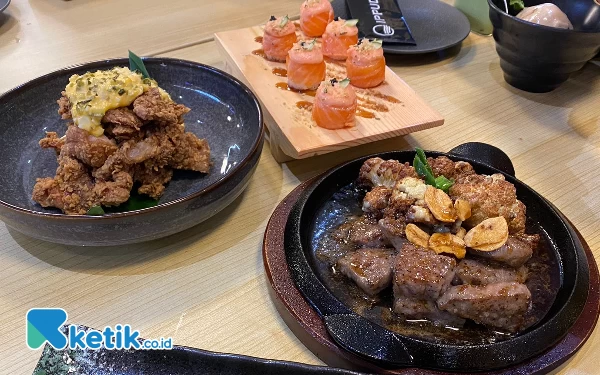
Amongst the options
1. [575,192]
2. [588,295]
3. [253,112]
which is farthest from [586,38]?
[253,112]

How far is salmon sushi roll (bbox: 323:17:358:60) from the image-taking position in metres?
2.21

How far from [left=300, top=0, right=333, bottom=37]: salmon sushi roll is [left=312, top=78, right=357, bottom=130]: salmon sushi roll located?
678 mm

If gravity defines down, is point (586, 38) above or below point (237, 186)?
below

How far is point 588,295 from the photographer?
1.24m

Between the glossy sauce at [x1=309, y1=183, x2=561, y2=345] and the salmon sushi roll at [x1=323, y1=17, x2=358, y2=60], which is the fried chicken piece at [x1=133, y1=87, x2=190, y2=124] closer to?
the glossy sauce at [x1=309, y1=183, x2=561, y2=345]

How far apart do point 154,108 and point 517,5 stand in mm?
1737

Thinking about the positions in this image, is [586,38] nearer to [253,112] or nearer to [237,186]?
[253,112]

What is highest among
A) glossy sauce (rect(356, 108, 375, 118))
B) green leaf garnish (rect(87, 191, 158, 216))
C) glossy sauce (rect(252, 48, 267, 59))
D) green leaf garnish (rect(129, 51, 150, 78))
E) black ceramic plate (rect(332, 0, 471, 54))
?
green leaf garnish (rect(129, 51, 150, 78))

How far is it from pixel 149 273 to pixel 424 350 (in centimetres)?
79

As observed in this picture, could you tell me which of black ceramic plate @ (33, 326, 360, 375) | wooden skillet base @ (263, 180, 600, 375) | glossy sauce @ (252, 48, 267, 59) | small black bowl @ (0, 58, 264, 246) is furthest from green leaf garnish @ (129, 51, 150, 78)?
black ceramic plate @ (33, 326, 360, 375)

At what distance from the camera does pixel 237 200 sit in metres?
1.69

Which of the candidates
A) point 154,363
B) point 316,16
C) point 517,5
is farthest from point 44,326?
point 517,5

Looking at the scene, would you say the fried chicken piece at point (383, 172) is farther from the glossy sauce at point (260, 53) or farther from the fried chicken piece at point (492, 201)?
the glossy sauce at point (260, 53)

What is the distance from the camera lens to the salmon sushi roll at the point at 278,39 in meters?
2.18
